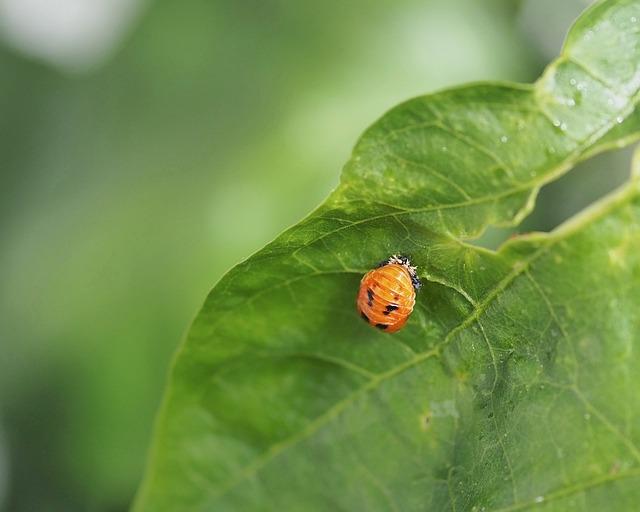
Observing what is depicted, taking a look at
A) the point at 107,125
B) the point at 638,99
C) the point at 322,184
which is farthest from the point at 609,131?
the point at 107,125

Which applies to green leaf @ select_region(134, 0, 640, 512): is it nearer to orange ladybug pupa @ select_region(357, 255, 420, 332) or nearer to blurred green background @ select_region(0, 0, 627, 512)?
orange ladybug pupa @ select_region(357, 255, 420, 332)

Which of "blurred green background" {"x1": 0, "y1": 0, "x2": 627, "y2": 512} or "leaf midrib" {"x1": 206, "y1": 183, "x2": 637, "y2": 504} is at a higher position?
"blurred green background" {"x1": 0, "y1": 0, "x2": 627, "y2": 512}

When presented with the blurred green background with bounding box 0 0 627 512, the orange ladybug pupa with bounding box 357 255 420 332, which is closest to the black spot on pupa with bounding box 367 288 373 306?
the orange ladybug pupa with bounding box 357 255 420 332

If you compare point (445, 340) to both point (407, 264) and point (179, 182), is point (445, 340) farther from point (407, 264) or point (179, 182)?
point (179, 182)

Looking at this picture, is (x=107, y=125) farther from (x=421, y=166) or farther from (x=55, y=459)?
(x=421, y=166)

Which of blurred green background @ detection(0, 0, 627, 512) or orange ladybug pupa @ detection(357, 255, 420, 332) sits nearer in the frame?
orange ladybug pupa @ detection(357, 255, 420, 332)
